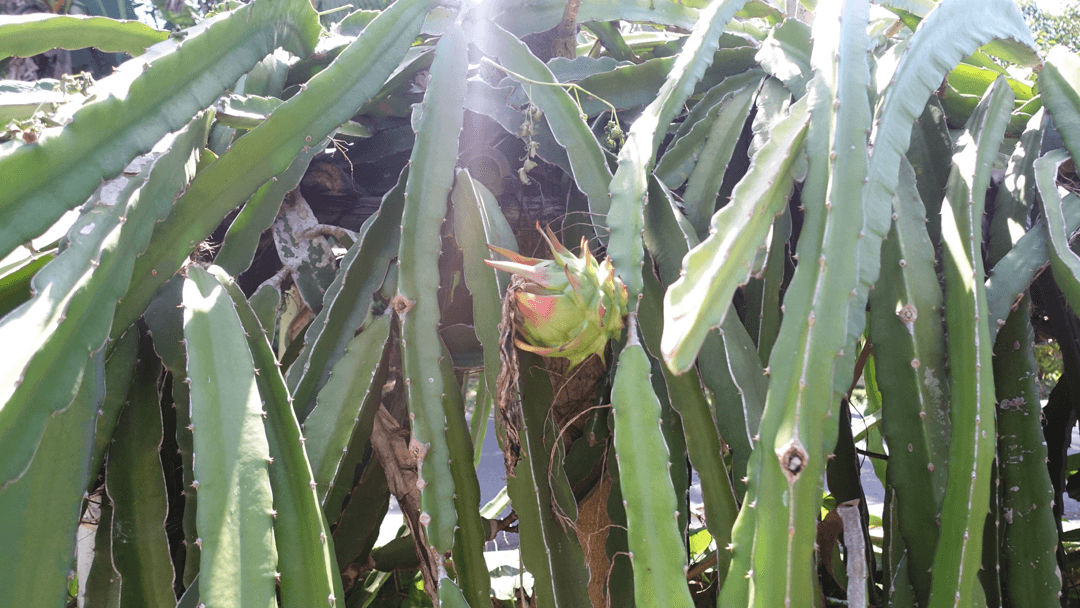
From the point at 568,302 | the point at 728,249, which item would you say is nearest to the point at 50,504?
the point at 568,302

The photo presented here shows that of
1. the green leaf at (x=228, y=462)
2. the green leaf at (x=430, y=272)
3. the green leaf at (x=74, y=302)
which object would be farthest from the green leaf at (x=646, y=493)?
the green leaf at (x=74, y=302)

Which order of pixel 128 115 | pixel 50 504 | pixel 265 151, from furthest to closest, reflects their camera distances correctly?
1. pixel 265 151
2. pixel 128 115
3. pixel 50 504

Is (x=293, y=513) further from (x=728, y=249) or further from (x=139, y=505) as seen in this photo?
(x=728, y=249)

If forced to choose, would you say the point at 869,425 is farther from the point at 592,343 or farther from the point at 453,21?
the point at 453,21

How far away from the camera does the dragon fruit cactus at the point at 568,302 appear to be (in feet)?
2.32

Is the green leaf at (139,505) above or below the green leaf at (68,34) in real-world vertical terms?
below

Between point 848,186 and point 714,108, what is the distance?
1.16 ft

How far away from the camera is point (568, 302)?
0.71m

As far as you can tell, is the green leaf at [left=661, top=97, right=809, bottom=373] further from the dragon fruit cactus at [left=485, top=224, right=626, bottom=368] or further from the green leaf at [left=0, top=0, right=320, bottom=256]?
the green leaf at [left=0, top=0, right=320, bottom=256]

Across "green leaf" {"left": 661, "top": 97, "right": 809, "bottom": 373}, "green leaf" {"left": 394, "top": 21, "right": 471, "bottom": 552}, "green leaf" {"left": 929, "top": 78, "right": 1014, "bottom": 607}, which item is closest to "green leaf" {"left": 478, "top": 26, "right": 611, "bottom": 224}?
"green leaf" {"left": 394, "top": 21, "right": 471, "bottom": 552}

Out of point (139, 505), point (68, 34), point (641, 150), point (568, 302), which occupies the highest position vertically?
point (68, 34)

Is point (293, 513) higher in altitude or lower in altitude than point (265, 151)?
lower

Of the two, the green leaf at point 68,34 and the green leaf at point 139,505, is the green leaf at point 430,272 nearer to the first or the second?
the green leaf at point 139,505

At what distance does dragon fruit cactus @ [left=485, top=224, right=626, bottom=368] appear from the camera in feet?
2.32
